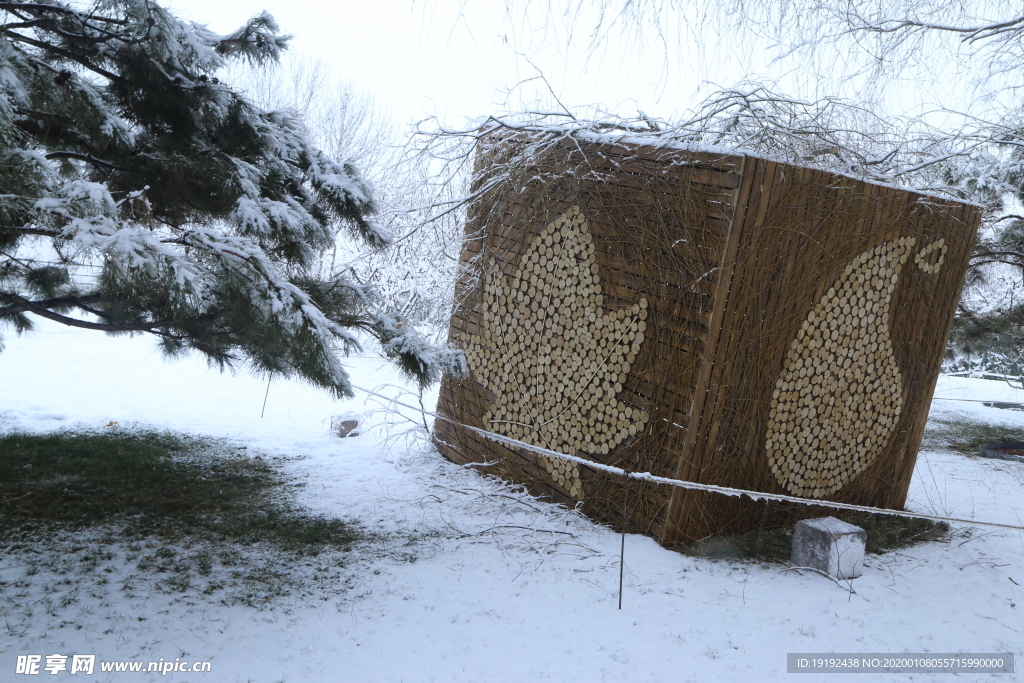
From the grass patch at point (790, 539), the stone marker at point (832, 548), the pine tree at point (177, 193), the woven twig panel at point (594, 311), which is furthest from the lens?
the grass patch at point (790, 539)

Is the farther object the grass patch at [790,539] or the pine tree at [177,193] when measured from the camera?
the grass patch at [790,539]

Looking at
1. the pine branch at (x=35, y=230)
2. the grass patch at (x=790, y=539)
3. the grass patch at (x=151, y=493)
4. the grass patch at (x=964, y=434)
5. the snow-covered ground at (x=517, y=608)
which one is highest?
the pine branch at (x=35, y=230)

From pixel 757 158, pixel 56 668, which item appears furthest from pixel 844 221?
pixel 56 668

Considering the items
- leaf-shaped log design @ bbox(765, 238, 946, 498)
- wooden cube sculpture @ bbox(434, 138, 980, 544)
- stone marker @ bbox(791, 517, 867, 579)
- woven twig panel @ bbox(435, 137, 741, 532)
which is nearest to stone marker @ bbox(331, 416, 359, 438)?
woven twig panel @ bbox(435, 137, 741, 532)

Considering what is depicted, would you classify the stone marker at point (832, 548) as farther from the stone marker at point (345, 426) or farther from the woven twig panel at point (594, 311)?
the stone marker at point (345, 426)

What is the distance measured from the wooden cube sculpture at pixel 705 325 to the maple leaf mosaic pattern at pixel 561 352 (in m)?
0.01

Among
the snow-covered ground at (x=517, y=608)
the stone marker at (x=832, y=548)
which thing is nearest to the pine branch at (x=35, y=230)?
the snow-covered ground at (x=517, y=608)

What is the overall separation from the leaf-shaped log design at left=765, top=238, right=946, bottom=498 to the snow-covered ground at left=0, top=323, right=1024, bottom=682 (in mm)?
557

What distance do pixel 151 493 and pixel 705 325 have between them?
304 centimetres

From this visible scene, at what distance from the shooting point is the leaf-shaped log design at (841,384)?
3.58m

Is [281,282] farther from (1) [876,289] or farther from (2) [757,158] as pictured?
(1) [876,289]

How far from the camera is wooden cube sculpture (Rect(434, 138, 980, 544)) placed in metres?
3.26

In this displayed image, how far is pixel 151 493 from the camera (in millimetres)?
3824

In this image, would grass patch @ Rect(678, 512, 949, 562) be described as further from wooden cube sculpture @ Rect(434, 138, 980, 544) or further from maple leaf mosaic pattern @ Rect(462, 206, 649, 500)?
maple leaf mosaic pattern @ Rect(462, 206, 649, 500)
